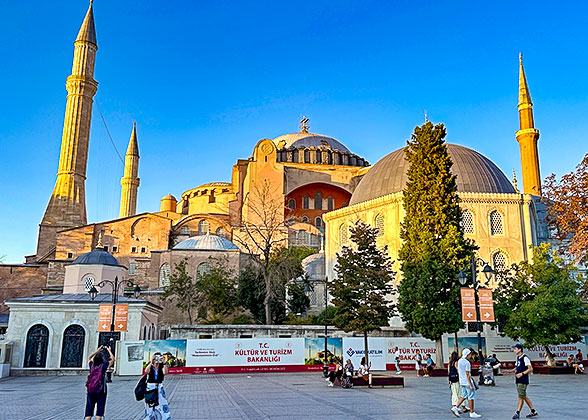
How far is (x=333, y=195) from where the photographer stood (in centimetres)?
5378

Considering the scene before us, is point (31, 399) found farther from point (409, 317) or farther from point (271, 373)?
point (409, 317)

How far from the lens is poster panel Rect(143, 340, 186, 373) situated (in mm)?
21500

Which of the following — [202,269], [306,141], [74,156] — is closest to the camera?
[202,269]

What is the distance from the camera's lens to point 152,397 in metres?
7.51

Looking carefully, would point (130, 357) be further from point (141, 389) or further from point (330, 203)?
point (330, 203)

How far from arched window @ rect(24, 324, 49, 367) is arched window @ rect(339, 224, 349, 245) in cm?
1811

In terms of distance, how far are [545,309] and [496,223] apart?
9.72 meters

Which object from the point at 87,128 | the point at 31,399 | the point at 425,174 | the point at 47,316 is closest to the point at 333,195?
the point at 87,128

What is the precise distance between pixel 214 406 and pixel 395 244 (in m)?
21.0

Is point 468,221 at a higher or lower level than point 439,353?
higher

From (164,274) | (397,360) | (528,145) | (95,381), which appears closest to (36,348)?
(164,274)

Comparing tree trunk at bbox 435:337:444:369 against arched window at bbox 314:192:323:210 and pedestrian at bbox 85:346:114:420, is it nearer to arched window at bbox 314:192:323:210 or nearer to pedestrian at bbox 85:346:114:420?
pedestrian at bbox 85:346:114:420

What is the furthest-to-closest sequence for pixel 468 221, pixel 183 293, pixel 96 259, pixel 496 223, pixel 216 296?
pixel 183 293
pixel 216 296
pixel 96 259
pixel 496 223
pixel 468 221

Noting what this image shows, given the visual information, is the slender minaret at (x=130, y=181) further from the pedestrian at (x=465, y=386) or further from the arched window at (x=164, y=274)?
the pedestrian at (x=465, y=386)
